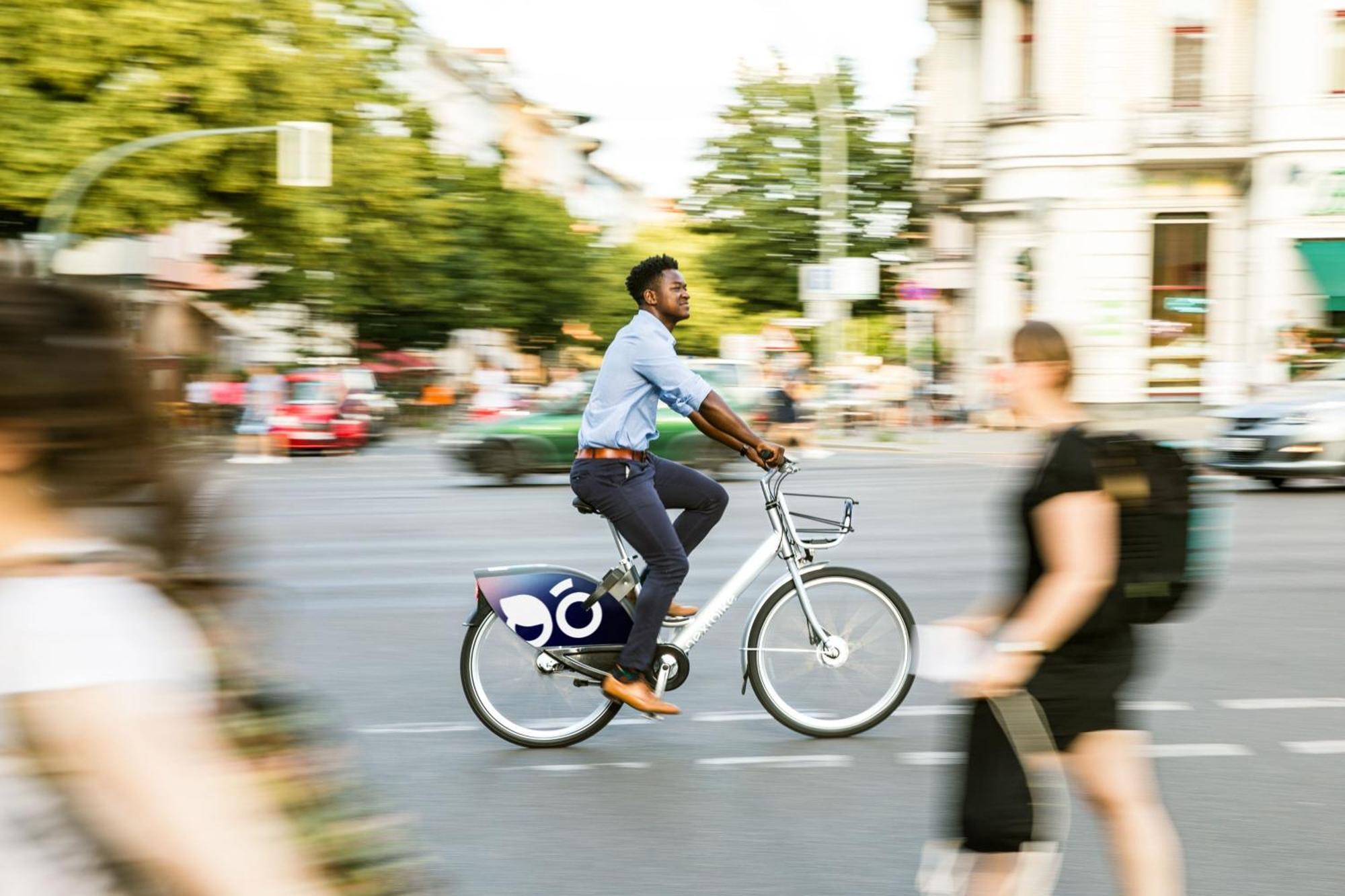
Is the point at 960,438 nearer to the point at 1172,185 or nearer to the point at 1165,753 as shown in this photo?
the point at 1172,185

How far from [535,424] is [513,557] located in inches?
307

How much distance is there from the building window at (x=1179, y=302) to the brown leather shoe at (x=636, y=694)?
2513cm

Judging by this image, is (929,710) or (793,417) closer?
(929,710)

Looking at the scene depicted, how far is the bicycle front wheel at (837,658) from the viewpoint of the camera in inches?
239

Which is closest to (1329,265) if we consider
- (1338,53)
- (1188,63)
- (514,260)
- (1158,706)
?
(1338,53)

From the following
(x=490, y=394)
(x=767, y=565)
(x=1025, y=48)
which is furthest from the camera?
(x=490, y=394)

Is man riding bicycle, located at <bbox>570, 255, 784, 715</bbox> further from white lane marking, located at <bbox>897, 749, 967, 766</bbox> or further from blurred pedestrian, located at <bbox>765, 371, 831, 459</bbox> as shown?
blurred pedestrian, located at <bbox>765, 371, 831, 459</bbox>

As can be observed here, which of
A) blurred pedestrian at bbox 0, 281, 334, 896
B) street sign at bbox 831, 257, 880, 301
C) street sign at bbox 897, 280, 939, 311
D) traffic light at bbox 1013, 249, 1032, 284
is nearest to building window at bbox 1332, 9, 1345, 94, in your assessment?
traffic light at bbox 1013, 249, 1032, 284

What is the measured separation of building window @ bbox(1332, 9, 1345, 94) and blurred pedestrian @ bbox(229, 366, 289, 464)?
60.3 ft

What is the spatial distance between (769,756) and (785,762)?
10cm

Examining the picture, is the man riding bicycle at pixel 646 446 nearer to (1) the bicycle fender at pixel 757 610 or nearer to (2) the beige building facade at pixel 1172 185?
(1) the bicycle fender at pixel 757 610

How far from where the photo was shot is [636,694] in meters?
5.89

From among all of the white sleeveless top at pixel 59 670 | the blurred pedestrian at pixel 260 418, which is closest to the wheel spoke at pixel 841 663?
the white sleeveless top at pixel 59 670

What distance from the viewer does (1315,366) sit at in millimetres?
24844
